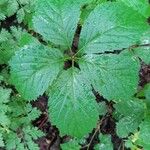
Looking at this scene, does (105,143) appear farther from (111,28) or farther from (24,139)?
(111,28)

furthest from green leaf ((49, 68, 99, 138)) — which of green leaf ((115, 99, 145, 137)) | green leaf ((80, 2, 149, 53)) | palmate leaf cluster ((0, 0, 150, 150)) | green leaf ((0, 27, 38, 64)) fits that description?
green leaf ((0, 27, 38, 64))

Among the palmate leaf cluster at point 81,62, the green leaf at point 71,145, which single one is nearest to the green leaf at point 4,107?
the green leaf at point 71,145

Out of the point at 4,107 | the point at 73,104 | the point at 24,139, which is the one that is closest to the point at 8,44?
the point at 4,107

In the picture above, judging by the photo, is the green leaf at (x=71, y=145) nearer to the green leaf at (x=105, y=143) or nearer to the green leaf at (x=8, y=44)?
the green leaf at (x=105, y=143)

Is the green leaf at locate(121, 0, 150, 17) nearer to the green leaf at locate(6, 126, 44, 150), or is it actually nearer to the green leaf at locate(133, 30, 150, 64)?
the green leaf at locate(133, 30, 150, 64)

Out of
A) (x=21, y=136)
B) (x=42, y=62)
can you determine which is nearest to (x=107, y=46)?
(x=42, y=62)
